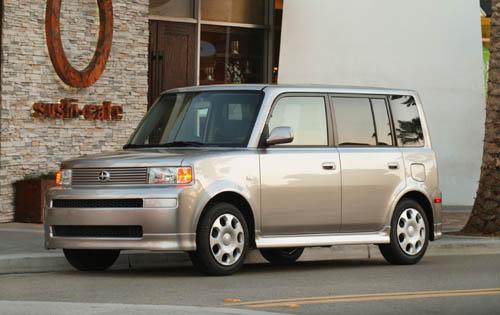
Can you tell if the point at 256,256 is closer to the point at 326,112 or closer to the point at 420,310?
the point at 326,112

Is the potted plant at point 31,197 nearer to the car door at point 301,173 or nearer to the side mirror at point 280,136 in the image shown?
the car door at point 301,173

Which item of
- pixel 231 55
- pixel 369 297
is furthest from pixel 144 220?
pixel 231 55

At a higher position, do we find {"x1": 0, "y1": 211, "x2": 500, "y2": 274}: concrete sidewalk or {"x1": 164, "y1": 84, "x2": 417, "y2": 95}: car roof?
{"x1": 164, "y1": 84, "x2": 417, "y2": 95}: car roof

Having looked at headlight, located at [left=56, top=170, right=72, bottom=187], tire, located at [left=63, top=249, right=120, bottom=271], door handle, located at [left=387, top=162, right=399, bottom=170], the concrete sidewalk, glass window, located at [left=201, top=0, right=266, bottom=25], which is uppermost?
glass window, located at [left=201, top=0, right=266, bottom=25]

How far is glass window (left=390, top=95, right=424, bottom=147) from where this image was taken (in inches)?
573

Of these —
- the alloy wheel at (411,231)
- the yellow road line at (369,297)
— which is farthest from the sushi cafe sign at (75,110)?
the yellow road line at (369,297)

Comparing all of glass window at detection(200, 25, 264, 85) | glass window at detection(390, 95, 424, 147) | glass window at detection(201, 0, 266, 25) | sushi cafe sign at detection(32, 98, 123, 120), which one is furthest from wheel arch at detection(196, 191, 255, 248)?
glass window at detection(201, 0, 266, 25)

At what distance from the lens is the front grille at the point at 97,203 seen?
478 inches

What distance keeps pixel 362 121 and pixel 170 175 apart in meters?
2.86

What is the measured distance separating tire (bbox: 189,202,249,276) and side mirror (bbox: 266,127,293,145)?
802 mm

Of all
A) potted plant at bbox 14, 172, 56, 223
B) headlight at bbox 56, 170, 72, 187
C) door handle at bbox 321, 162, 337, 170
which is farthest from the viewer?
potted plant at bbox 14, 172, 56, 223

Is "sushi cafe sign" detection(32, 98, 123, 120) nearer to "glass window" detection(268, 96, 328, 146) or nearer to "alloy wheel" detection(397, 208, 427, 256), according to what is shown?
"glass window" detection(268, 96, 328, 146)

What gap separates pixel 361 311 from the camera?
9711 mm

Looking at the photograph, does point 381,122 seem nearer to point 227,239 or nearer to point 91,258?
point 227,239
